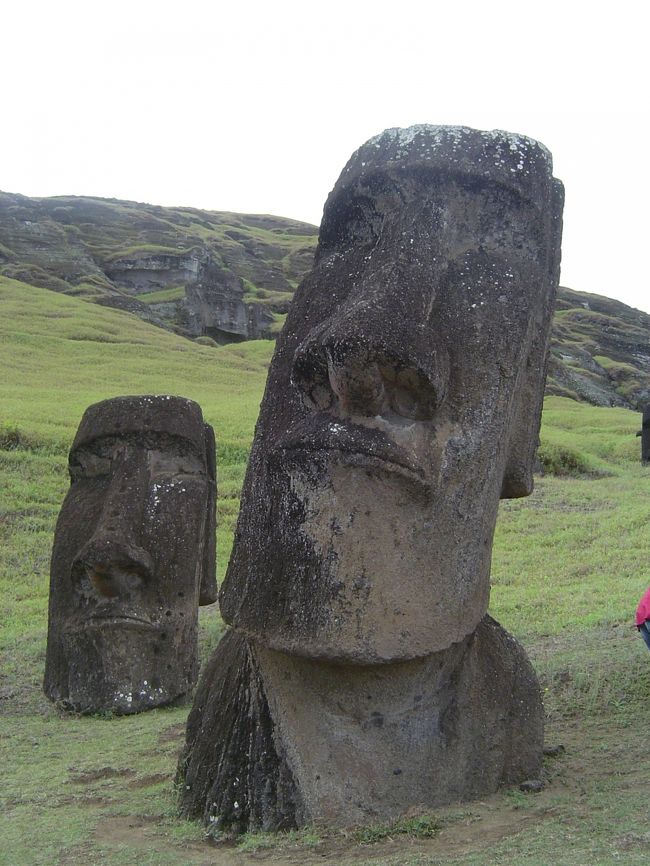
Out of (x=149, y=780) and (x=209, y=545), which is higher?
(x=209, y=545)

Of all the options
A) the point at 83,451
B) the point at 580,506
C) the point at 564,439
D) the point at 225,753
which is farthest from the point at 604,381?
the point at 225,753

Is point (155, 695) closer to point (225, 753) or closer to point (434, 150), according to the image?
point (225, 753)

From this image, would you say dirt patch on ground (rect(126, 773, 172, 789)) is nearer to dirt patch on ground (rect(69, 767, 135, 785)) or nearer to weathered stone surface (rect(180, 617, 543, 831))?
dirt patch on ground (rect(69, 767, 135, 785))

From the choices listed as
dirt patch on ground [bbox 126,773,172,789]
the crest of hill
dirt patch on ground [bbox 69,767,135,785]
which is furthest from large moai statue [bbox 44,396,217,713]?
the crest of hill

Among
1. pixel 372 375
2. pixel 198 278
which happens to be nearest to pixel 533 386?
pixel 372 375

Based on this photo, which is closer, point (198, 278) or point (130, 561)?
point (130, 561)

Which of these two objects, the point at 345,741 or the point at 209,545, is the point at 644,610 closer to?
the point at 345,741

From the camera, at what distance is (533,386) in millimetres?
4602

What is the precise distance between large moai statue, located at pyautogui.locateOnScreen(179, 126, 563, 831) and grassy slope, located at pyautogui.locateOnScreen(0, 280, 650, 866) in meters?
0.24

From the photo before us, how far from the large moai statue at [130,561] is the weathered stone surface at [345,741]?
3.11 metres

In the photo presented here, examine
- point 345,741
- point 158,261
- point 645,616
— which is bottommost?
point 345,741

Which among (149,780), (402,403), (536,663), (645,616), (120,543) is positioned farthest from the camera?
(120,543)

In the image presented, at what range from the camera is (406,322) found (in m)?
3.99

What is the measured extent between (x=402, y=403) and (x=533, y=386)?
2.78ft
